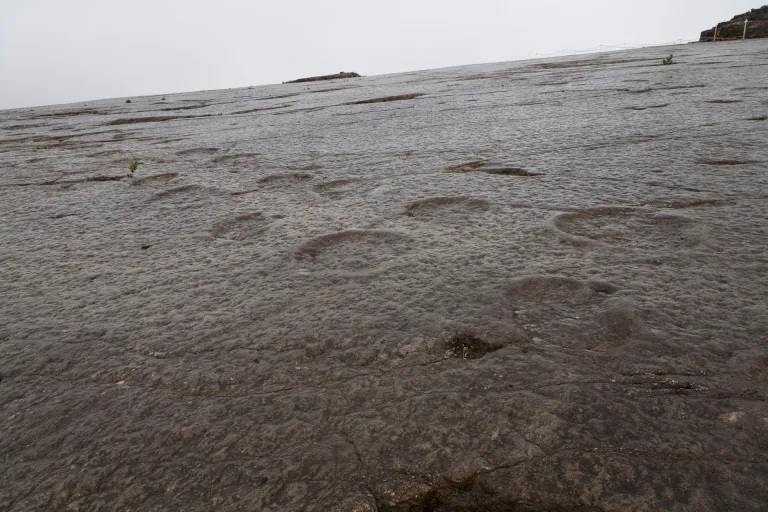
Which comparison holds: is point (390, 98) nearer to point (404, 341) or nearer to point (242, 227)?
point (242, 227)

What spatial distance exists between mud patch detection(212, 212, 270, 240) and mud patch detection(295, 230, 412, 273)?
0.22 m

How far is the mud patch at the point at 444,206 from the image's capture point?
5.08ft

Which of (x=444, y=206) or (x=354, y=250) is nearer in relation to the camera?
(x=354, y=250)

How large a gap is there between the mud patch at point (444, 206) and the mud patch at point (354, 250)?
196 millimetres

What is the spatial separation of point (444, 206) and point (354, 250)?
0.40 meters

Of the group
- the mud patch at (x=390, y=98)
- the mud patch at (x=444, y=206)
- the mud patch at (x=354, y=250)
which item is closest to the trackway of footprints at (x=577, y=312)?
the mud patch at (x=354, y=250)

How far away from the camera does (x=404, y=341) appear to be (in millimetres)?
914

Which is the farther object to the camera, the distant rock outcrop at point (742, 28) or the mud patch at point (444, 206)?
the distant rock outcrop at point (742, 28)

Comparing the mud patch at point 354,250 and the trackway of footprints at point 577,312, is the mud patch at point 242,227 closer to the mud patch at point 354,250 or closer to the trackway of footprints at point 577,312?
the mud patch at point 354,250

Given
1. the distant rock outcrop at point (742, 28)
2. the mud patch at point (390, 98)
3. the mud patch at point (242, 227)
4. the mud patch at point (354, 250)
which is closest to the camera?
the mud patch at point (354, 250)

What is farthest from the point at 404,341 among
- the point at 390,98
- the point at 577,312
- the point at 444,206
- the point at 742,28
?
the point at 742,28

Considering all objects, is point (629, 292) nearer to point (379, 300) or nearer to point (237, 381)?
point (379, 300)

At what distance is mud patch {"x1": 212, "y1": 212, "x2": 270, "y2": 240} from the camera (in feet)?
4.94

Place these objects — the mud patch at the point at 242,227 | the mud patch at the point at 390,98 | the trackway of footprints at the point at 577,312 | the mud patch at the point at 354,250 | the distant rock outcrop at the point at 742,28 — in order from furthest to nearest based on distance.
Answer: the distant rock outcrop at the point at 742,28, the mud patch at the point at 390,98, the mud patch at the point at 242,227, the mud patch at the point at 354,250, the trackway of footprints at the point at 577,312
